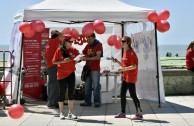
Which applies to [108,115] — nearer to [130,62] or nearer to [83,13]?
[130,62]

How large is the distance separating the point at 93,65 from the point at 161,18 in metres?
2.12

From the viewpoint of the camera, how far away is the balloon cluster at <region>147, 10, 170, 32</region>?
9883 mm

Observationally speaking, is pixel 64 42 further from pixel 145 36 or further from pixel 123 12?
pixel 145 36

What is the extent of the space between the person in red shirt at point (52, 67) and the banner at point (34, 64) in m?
1.42

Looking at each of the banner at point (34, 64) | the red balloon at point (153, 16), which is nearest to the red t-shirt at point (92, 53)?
the red balloon at point (153, 16)

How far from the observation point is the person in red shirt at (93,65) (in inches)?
415

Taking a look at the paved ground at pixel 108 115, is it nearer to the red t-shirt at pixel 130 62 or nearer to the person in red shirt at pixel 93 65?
the person in red shirt at pixel 93 65

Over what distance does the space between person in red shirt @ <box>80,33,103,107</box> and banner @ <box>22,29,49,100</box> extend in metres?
1.78

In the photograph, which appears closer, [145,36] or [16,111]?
[16,111]

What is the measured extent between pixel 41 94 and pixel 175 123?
498 cm

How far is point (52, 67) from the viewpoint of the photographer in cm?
1052

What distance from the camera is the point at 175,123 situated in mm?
8500

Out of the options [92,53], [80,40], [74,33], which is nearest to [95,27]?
[92,53]

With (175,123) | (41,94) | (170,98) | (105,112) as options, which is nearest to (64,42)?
(105,112)
